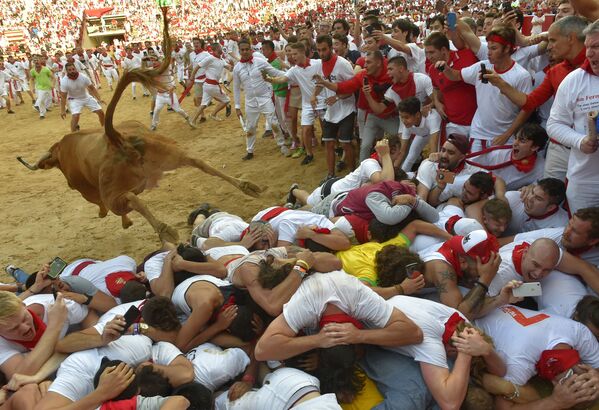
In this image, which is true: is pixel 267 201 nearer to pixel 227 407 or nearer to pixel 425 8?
pixel 227 407

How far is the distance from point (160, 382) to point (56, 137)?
40.3ft

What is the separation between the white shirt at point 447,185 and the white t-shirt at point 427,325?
198cm

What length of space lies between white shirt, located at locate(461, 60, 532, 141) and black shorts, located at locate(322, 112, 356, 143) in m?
2.03

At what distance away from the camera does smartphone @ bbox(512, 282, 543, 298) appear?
10.00ft

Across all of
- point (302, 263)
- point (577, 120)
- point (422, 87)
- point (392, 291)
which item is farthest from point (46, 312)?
point (422, 87)

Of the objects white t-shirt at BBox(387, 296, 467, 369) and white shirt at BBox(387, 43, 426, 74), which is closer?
white t-shirt at BBox(387, 296, 467, 369)

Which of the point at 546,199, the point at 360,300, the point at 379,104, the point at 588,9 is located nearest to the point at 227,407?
the point at 360,300

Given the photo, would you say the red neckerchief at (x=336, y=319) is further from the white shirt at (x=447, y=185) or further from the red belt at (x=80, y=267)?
the red belt at (x=80, y=267)

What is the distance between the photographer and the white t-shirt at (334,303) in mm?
2783

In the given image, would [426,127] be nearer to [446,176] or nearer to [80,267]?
[446,176]

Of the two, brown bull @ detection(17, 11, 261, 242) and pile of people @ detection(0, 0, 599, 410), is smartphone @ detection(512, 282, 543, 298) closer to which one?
pile of people @ detection(0, 0, 599, 410)

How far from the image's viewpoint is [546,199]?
157 inches

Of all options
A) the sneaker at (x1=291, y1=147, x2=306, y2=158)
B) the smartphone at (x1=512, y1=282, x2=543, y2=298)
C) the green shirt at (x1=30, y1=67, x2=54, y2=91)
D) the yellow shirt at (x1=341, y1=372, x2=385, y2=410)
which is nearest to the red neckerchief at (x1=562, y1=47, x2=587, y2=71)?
the smartphone at (x1=512, y1=282, x2=543, y2=298)

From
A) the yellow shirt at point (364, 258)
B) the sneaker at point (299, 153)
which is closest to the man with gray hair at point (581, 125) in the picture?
the yellow shirt at point (364, 258)
